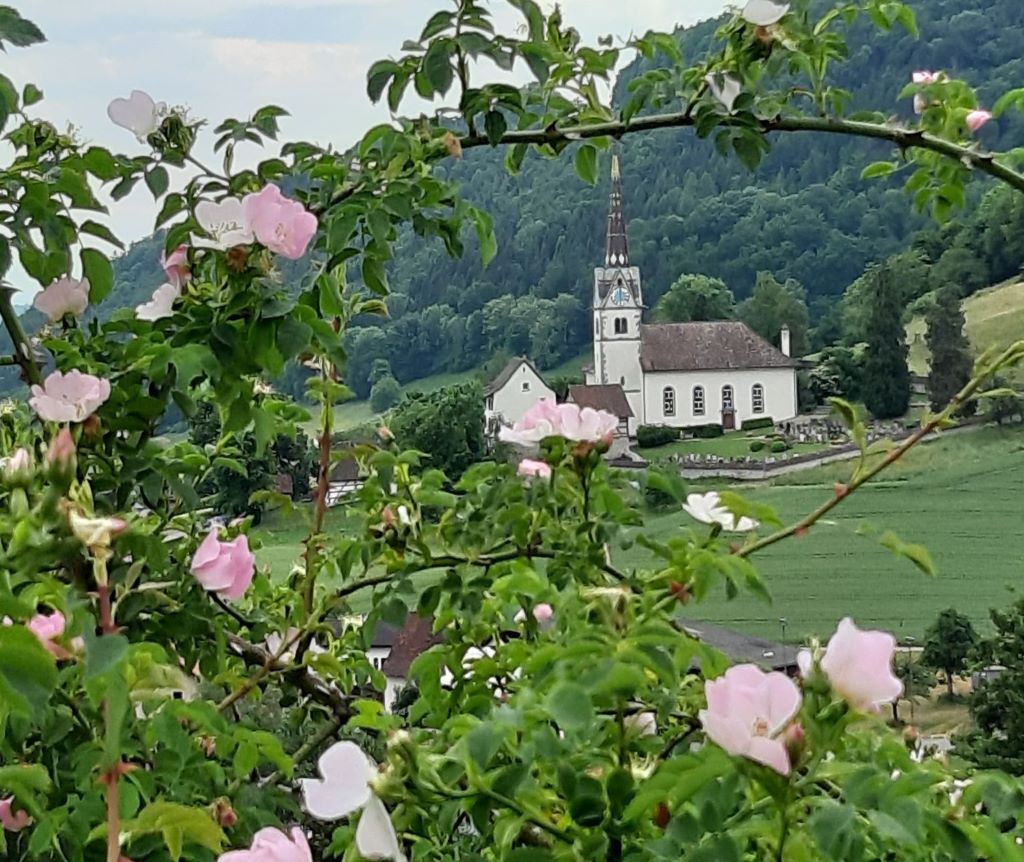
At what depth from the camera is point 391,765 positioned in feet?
1.22

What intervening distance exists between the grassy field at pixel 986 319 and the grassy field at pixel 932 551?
0.18 metres

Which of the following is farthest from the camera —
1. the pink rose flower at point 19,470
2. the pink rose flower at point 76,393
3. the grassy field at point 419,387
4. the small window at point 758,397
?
the small window at point 758,397

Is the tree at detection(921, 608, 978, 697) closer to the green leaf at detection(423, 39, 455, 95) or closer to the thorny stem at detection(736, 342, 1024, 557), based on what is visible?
the thorny stem at detection(736, 342, 1024, 557)

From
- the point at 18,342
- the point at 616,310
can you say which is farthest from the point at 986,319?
the point at 18,342

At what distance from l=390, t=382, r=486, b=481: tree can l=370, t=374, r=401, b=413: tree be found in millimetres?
322

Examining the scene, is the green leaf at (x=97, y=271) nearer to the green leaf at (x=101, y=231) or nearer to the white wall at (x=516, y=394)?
the green leaf at (x=101, y=231)

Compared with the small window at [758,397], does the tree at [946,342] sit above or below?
above

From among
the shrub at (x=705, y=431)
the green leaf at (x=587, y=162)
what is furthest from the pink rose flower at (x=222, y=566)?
the shrub at (x=705, y=431)

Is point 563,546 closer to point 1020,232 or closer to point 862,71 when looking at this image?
point 1020,232

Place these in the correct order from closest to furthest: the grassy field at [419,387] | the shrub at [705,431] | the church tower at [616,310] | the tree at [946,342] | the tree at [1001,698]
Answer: the grassy field at [419,387] → the tree at [946,342] → the tree at [1001,698] → the shrub at [705,431] → the church tower at [616,310]

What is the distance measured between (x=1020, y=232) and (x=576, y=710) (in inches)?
78.3

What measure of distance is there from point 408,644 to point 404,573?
412mm

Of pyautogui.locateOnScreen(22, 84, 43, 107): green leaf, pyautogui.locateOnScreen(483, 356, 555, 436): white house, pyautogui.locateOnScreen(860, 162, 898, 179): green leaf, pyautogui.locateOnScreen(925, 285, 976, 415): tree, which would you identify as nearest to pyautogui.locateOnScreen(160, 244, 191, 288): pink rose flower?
pyautogui.locateOnScreen(22, 84, 43, 107): green leaf

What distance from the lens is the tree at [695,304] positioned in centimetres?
273
